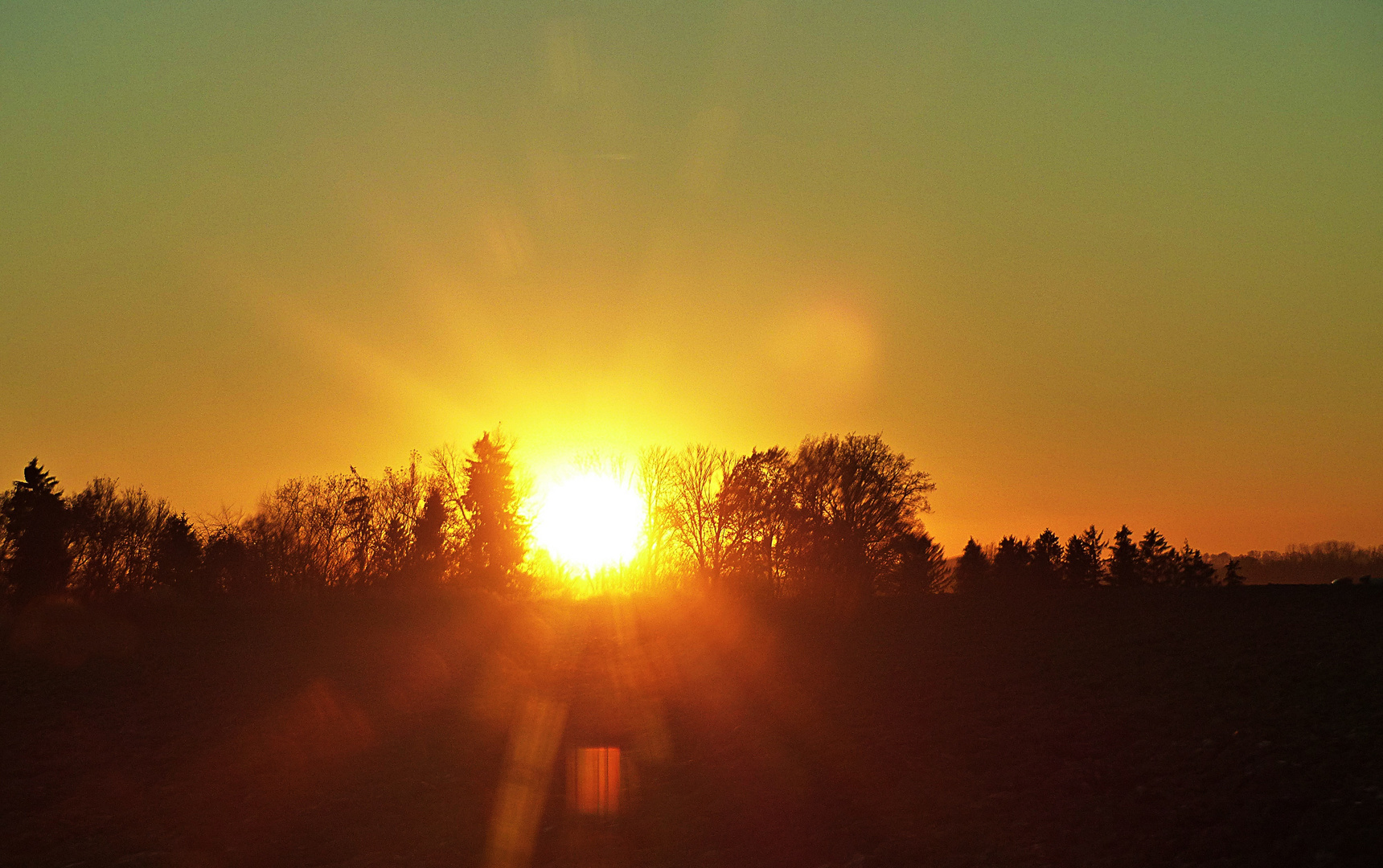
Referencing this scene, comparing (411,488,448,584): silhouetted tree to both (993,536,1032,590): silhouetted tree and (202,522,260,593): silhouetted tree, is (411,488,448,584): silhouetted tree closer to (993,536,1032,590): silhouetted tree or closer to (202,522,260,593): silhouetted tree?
(202,522,260,593): silhouetted tree

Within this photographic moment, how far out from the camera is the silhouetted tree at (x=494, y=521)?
6694 centimetres

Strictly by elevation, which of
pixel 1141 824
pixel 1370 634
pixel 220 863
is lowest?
pixel 220 863

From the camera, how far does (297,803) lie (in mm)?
17406

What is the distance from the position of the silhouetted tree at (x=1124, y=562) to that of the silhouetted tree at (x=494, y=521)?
4463 centimetres

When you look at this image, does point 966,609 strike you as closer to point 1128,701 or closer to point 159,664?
point 1128,701

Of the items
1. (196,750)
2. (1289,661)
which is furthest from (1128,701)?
(196,750)

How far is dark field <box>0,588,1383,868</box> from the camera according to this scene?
10422 millimetres

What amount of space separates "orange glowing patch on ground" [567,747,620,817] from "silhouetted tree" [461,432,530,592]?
4837 centimetres

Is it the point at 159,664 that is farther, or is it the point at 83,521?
the point at 83,521

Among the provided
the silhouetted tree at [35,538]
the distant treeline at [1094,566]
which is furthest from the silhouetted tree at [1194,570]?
the silhouetted tree at [35,538]

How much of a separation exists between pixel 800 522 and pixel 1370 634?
39596 millimetres

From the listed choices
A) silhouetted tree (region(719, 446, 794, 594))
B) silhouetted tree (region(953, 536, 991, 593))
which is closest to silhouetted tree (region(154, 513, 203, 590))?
silhouetted tree (region(719, 446, 794, 594))

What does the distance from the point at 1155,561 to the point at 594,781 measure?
31193mm

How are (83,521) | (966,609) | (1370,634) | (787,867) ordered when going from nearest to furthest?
1. (787,867)
2. (1370,634)
3. (966,609)
4. (83,521)
